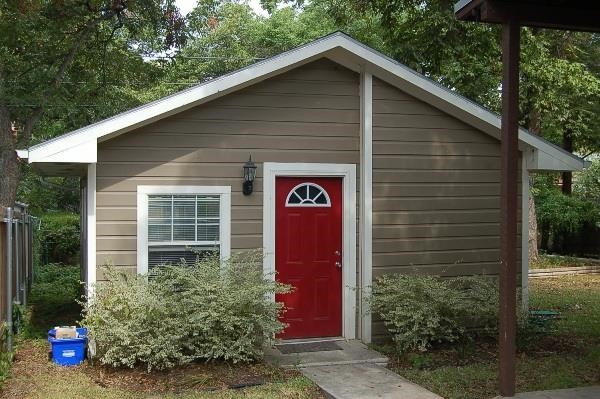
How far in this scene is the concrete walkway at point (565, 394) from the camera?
552 cm

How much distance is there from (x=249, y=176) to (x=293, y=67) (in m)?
1.49

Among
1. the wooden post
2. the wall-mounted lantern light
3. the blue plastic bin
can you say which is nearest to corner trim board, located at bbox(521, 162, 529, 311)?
the wooden post

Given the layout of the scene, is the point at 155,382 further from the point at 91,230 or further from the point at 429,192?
the point at 429,192

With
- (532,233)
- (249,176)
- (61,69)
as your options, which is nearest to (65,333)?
(249,176)

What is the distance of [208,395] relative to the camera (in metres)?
5.89

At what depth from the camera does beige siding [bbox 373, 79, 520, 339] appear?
8.15m

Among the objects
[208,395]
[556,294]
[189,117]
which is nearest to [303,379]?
[208,395]

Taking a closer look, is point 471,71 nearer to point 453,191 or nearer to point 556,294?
point 556,294

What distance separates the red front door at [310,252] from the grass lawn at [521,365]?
1.20 meters

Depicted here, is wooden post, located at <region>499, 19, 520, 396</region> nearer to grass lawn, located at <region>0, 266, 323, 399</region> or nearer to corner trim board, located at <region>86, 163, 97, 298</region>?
grass lawn, located at <region>0, 266, 323, 399</region>

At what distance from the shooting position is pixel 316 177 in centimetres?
798

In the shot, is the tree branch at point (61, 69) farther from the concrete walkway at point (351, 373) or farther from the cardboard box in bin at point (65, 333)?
the concrete walkway at point (351, 373)

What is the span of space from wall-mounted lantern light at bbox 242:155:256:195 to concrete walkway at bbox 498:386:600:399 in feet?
12.4

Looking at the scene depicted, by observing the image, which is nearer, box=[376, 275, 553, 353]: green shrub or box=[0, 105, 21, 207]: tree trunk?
box=[376, 275, 553, 353]: green shrub
